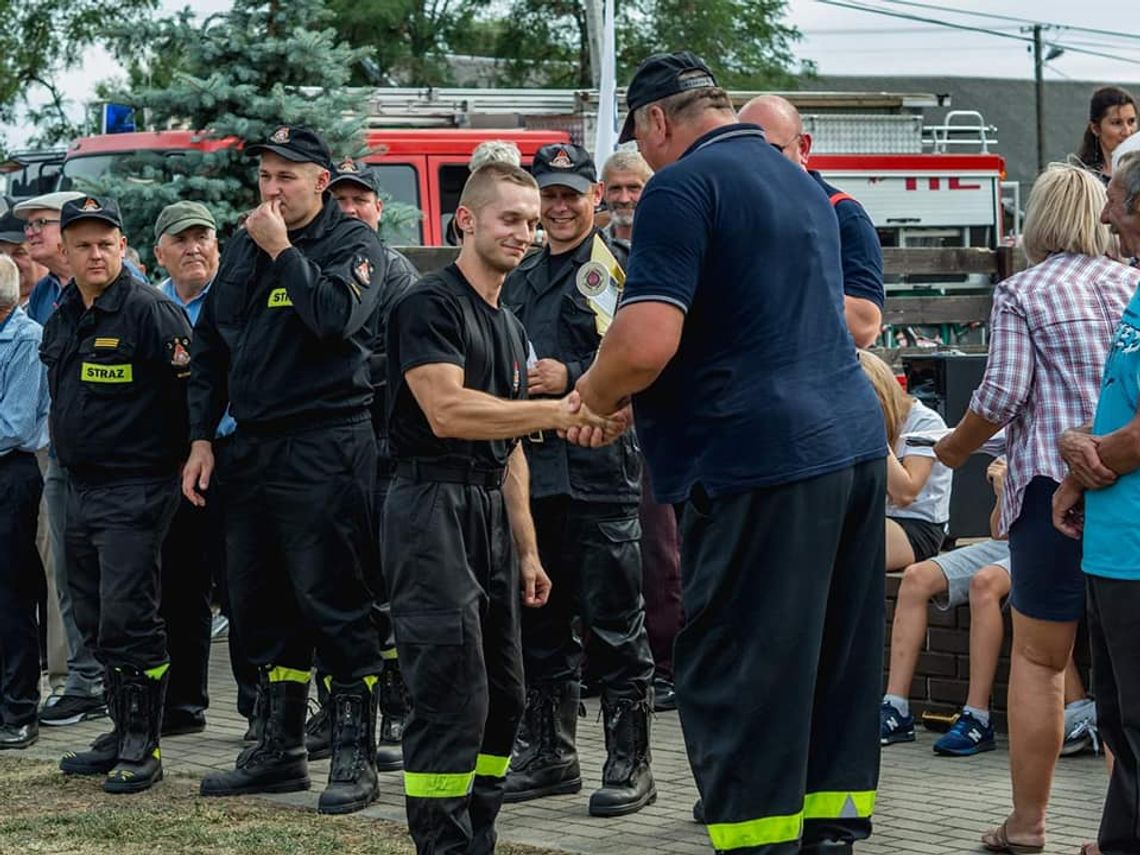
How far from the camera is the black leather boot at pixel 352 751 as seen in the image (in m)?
6.89

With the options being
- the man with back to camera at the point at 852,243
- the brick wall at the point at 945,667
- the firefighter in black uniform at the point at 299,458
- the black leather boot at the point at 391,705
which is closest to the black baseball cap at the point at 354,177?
the firefighter in black uniform at the point at 299,458

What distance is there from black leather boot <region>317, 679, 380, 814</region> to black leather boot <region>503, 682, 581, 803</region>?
1.74 ft

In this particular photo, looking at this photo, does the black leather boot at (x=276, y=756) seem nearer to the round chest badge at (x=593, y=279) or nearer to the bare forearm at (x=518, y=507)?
the bare forearm at (x=518, y=507)

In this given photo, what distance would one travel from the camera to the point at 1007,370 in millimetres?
5867

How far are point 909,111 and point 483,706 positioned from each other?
17.8m

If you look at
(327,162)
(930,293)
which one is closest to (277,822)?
(327,162)

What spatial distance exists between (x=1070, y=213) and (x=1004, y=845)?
201 cm

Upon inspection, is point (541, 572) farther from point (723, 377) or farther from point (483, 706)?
point (723, 377)

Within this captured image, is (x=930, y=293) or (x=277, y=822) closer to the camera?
(x=277, y=822)

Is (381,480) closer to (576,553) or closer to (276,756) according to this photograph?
(576,553)

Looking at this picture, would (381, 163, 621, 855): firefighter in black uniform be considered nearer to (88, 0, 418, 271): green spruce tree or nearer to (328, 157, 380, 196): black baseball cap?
(328, 157, 380, 196): black baseball cap

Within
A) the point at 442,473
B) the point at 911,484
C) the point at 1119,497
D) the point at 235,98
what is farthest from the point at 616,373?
the point at 235,98

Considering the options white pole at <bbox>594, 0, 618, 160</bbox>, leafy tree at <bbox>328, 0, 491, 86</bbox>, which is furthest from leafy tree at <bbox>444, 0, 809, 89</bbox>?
white pole at <bbox>594, 0, 618, 160</bbox>

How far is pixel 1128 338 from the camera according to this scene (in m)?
4.95
